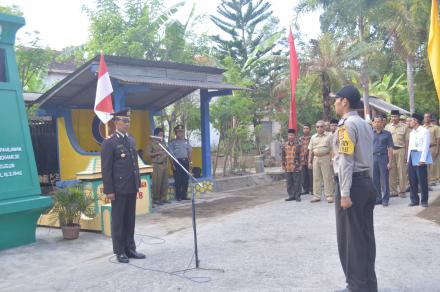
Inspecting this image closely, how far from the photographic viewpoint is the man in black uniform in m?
5.94

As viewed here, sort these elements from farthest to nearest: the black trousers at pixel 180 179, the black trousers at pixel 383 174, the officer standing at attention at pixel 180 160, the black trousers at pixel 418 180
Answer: the black trousers at pixel 180 179 → the officer standing at attention at pixel 180 160 → the black trousers at pixel 383 174 → the black trousers at pixel 418 180

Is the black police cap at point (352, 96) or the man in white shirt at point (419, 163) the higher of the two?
the black police cap at point (352, 96)

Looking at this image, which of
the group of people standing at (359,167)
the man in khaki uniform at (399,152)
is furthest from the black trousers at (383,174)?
the man in khaki uniform at (399,152)

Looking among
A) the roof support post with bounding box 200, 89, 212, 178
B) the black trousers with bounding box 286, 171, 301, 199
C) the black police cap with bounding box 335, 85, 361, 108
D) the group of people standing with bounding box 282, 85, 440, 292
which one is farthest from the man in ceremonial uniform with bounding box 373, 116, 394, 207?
the black police cap with bounding box 335, 85, 361, 108

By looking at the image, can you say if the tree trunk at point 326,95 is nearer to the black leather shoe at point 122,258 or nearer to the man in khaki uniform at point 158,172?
the man in khaki uniform at point 158,172

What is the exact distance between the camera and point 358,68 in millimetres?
21344

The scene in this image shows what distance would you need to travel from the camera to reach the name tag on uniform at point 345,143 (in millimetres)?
4211

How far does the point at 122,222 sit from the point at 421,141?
5668 mm

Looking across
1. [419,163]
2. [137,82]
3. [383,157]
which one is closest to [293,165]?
[383,157]

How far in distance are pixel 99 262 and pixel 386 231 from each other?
4.03m

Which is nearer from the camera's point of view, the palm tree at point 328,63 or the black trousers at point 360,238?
the black trousers at point 360,238

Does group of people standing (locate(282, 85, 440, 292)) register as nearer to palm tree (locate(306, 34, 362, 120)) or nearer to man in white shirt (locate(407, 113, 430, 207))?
man in white shirt (locate(407, 113, 430, 207))

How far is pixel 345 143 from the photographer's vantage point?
167 inches

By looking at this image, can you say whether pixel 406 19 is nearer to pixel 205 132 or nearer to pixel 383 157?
pixel 205 132
